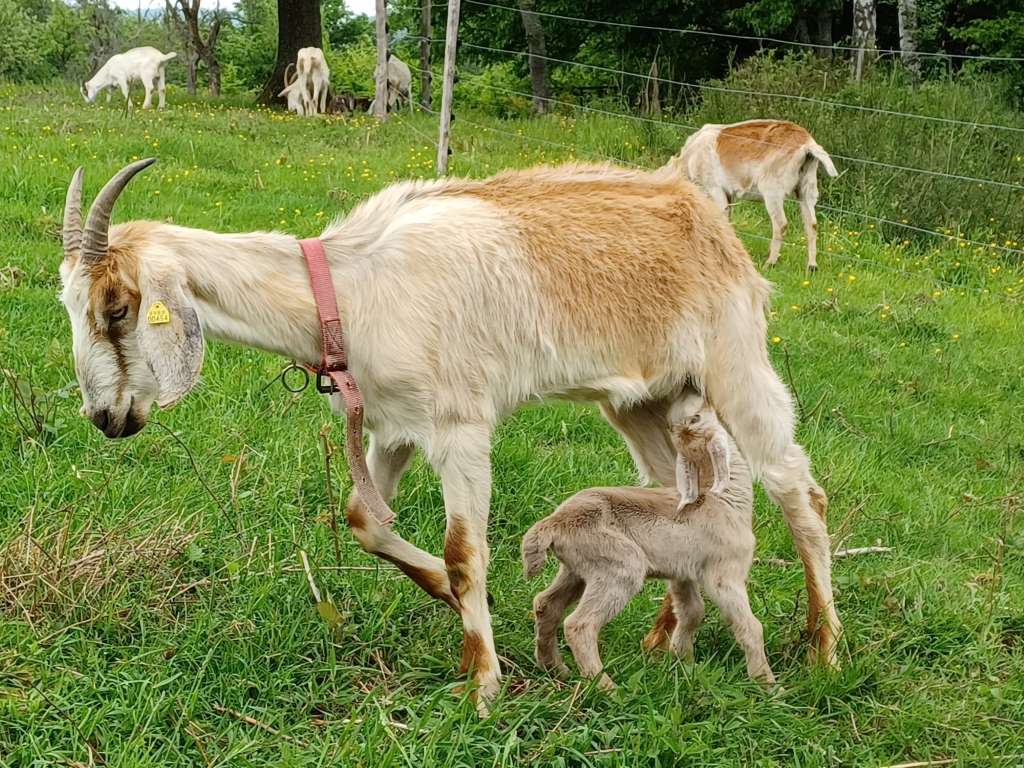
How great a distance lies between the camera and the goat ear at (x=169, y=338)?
316 cm

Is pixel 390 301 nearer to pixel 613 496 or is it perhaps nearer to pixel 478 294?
pixel 478 294

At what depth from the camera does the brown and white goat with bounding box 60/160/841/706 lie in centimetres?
326

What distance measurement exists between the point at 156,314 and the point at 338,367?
56 centimetres

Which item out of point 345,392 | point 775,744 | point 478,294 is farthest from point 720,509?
point 345,392

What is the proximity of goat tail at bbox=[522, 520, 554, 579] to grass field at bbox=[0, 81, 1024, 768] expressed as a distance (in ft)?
1.21

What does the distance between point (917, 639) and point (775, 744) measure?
976 millimetres

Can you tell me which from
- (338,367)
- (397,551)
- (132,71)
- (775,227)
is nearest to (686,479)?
(397,551)

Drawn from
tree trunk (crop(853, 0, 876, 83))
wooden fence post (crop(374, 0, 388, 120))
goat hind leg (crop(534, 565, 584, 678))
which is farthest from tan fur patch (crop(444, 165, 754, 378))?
tree trunk (crop(853, 0, 876, 83))

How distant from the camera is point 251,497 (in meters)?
4.38

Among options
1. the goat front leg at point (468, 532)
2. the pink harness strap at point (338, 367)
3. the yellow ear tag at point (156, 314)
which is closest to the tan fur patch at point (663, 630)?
the goat front leg at point (468, 532)

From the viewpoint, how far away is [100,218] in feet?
10.3

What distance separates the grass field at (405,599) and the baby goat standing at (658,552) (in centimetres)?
16

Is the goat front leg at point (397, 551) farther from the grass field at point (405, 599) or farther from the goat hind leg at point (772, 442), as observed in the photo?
the goat hind leg at point (772, 442)

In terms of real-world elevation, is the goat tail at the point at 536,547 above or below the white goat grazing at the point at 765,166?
below
